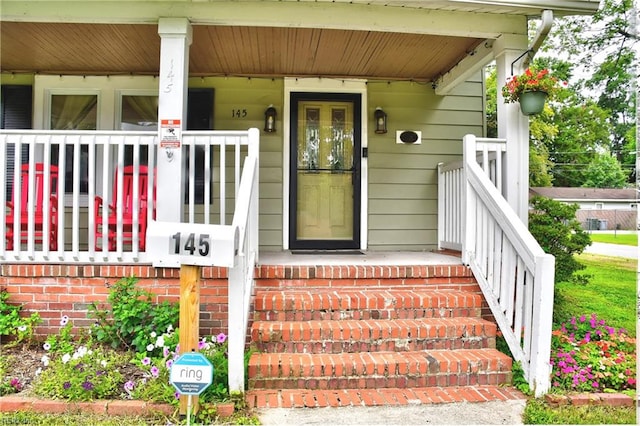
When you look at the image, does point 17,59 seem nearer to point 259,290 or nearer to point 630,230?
point 259,290

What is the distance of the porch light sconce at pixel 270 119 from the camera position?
15.4ft

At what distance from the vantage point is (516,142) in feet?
11.7

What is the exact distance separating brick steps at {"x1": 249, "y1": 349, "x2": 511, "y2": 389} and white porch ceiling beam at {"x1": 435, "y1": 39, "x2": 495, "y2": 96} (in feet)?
8.57

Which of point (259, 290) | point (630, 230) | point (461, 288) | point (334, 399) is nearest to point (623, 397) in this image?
point (461, 288)

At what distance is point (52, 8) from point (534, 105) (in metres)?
3.85

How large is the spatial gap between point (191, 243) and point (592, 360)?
268cm

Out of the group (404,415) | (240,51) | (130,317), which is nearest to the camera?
(404,415)

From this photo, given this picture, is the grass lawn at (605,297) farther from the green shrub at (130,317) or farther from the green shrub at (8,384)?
the green shrub at (8,384)

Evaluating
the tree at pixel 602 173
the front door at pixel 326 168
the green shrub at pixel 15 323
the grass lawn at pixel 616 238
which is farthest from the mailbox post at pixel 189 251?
the tree at pixel 602 173

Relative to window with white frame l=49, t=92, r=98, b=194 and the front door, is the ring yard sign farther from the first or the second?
window with white frame l=49, t=92, r=98, b=194

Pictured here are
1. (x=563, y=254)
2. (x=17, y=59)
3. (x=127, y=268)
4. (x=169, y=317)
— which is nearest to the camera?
(x=169, y=317)

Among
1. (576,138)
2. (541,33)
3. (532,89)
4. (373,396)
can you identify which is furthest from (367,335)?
(576,138)

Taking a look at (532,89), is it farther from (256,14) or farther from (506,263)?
(256,14)

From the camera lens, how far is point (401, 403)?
2455 millimetres
